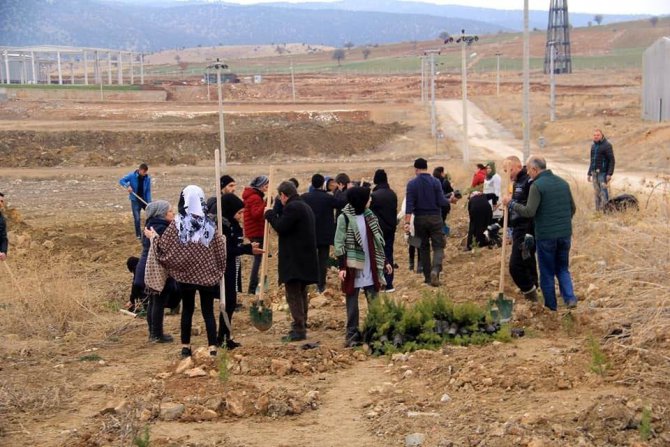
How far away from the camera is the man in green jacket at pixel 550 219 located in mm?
9844

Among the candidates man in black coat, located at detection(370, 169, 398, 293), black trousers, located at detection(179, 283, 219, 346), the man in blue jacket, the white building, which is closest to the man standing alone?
man in black coat, located at detection(370, 169, 398, 293)

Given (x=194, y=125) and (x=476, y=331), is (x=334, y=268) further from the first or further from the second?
(x=194, y=125)

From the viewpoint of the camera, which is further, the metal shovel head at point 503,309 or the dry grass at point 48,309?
the dry grass at point 48,309

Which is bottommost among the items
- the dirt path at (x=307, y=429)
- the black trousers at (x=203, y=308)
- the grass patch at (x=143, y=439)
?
the dirt path at (x=307, y=429)

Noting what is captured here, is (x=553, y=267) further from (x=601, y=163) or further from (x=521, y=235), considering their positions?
(x=601, y=163)

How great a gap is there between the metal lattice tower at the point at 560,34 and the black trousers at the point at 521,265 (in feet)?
290

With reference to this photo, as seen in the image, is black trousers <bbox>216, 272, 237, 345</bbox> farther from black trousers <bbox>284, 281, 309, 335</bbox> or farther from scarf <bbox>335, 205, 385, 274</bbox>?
scarf <bbox>335, 205, 385, 274</bbox>

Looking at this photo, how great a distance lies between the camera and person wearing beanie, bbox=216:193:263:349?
9719 millimetres

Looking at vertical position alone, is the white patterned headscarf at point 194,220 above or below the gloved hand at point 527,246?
above

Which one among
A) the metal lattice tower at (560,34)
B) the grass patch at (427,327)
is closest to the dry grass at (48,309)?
the grass patch at (427,327)

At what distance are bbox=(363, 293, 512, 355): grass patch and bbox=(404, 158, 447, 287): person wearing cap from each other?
300 cm

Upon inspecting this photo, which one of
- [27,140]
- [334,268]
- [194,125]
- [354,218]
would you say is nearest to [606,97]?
[194,125]

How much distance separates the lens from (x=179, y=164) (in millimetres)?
39656

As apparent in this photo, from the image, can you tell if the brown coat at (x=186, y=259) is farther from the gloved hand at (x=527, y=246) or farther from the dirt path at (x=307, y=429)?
the gloved hand at (x=527, y=246)
